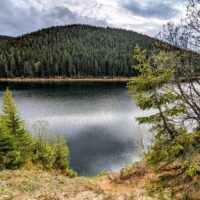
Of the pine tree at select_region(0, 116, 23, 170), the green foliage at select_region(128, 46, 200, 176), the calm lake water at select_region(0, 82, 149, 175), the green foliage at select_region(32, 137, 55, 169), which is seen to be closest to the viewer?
the green foliage at select_region(128, 46, 200, 176)

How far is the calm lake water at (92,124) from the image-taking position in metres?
43.6

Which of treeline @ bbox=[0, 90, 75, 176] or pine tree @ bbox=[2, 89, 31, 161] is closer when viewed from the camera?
treeline @ bbox=[0, 90, 75, 176]

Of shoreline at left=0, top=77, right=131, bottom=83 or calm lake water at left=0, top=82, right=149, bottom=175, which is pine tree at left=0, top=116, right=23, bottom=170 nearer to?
calm lake water at left=0, top=82, right=149, bottom=175

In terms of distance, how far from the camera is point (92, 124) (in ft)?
202

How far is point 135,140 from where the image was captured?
50031 millimetres

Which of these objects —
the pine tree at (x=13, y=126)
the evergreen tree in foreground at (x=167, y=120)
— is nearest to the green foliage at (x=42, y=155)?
the pine tree at (x=13, y=126)

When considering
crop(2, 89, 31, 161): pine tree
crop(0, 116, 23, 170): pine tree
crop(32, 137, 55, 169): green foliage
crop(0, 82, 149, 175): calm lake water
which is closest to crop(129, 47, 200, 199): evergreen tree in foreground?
crop(0, 116, 23, 170): pine tree

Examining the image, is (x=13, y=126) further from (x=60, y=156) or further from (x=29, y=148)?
(x=60, y=156)

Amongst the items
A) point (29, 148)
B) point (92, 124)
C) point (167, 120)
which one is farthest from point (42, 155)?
point (92, 124)

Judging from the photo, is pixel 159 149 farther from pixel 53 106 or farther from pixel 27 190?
pixel 53 106

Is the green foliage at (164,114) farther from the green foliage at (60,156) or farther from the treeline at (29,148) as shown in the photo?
the green foliage at (60,156)

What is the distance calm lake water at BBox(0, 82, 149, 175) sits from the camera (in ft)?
143

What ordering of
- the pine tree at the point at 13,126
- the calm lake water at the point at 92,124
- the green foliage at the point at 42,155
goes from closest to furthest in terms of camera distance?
1. the green foliage at the point at 42,155
2. the pine tree at the point at 13,126
3. the calm lake water at the point at 92,124

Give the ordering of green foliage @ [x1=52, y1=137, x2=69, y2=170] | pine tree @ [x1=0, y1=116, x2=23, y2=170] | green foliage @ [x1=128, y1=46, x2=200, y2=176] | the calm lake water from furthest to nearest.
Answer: the calm lake water < green foliage @ [x1=52, y1=137, x2=69, y2=170] < pine tree @ [x1=0, y1=116, x2=23, y2=170] < green foliage @ [x1=128, y1=46, x2=200, y2=176]
